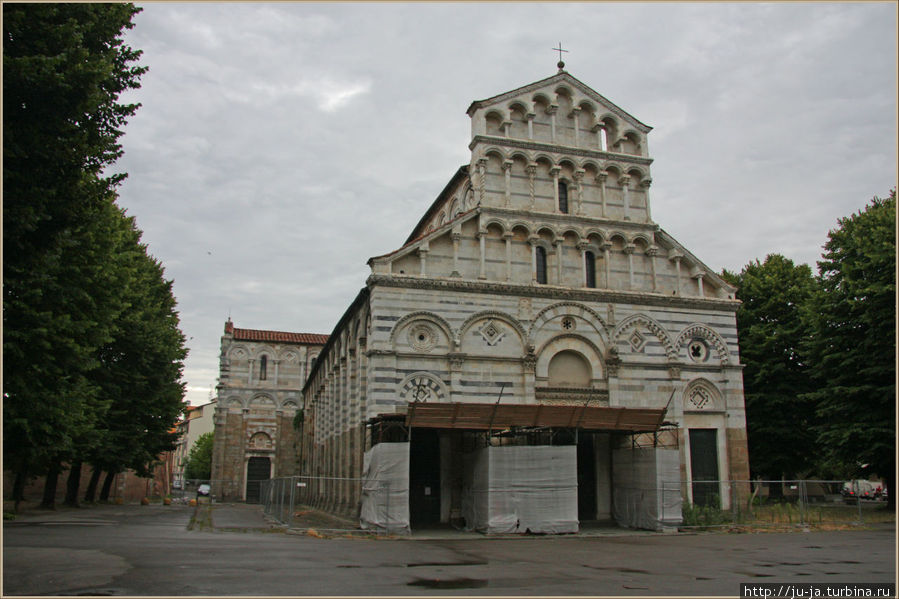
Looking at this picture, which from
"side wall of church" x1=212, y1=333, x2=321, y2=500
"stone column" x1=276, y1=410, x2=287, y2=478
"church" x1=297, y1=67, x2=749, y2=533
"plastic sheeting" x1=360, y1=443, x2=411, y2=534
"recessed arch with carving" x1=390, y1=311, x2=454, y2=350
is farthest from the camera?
"stone column" x1=276, y1=410, x2=287, y2=478

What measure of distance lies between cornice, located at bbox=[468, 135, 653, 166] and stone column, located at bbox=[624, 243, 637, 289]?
163 inches

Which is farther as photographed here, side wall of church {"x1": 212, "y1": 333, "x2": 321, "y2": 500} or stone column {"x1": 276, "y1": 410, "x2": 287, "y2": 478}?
stone column {"x1": 276, "y1": 410, "x2": 287, "y2": 478}

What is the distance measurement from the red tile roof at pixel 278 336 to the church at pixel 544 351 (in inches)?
1163

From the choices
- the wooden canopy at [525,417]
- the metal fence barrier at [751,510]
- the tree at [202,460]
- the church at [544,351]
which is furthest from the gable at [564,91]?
the tree at [202,460]

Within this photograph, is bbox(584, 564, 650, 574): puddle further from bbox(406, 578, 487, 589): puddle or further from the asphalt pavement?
bbox(406, 578, 487, 589): puddle

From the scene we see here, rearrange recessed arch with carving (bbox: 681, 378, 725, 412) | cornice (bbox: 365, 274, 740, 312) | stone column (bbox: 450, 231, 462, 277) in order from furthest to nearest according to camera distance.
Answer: recessed arch with carving (bbox: 681, 378, 725, 412) < stone column (bbox: 450, 231, 462, 277) < cornice (bbox: 365, 274, 740, 312)

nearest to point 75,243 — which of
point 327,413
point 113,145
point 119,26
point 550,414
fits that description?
point 113,145

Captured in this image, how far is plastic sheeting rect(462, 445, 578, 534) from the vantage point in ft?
80.4

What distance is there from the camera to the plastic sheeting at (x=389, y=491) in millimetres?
23766

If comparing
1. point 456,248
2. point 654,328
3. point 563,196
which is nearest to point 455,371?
point 456,248

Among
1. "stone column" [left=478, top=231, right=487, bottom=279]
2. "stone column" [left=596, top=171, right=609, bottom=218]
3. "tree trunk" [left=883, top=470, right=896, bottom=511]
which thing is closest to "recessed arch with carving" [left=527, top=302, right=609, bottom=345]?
"stone column" [left=478, top=231, right=487, bottom=279]

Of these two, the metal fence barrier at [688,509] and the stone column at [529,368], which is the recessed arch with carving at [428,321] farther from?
the metal fence barrier at [688,509]

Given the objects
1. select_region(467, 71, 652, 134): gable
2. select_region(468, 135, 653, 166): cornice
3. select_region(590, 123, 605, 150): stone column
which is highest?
select_region(467, 71, 652, 134): gable

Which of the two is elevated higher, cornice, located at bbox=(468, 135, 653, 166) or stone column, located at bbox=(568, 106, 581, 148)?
stone column, located at bbox=(568, 106, 581, 148)
